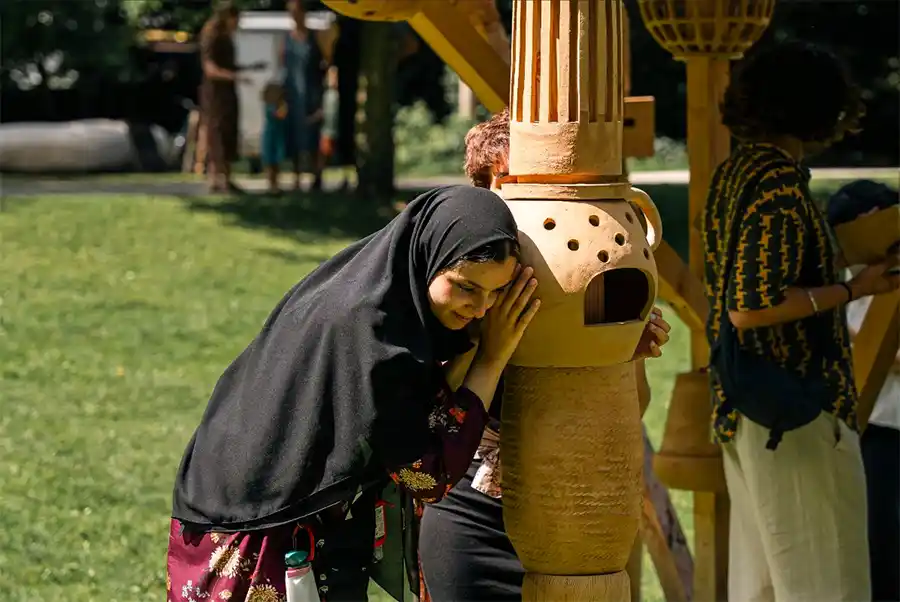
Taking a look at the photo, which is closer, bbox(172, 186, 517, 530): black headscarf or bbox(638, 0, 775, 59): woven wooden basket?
bbox(172, 186, 517, 530): black headscarf

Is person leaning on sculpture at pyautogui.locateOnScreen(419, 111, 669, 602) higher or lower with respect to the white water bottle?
lower

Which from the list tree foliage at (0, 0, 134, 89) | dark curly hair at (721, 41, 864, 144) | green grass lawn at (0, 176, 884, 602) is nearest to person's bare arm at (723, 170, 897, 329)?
dark curly hair at (721, 41, 864, 144)

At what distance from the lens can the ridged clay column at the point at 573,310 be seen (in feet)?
7.58

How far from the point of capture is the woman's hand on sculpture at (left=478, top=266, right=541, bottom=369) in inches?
89.7

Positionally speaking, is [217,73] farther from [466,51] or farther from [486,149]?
[486,149]

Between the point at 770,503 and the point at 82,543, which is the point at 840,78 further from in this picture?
the point at 82,543

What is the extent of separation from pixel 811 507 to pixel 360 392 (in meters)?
1.66

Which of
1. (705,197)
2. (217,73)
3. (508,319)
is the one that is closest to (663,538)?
(705,197)

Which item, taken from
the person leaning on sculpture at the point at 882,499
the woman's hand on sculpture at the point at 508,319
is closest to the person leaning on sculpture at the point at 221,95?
the person leaning on sculpture at the point at 882,499

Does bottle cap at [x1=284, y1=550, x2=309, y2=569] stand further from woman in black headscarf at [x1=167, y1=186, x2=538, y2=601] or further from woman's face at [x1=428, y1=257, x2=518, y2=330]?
woman's face at [x1=428, y1=257, x2=518, y2=330]

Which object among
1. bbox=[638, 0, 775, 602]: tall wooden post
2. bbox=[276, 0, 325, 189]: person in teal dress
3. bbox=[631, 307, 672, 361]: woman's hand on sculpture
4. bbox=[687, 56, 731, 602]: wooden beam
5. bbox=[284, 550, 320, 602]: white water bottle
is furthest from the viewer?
bbox=[276, 0, 325, 189]: person in teal dress

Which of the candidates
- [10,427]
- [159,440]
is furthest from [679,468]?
[10,427]

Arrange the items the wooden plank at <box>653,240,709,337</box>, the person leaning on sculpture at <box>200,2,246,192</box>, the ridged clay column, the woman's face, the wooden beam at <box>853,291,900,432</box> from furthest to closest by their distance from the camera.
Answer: the person leaning on sculpture at <box>200,2,246,192</box> < the wooden beam at <box>853,291,900,432</box> < the wooden plank at <box>653,240,709,337</box> < the ridged clay column < the woman's face

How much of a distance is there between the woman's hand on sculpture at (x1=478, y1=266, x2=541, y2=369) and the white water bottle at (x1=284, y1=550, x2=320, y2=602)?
1.56ft
